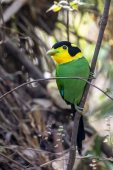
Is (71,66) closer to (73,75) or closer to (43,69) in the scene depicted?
(73,75)

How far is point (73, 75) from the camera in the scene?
1793 millimetres

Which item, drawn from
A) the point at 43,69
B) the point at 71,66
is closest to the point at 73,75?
the point at 71,66

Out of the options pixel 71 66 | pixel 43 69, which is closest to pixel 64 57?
pixel 71 66

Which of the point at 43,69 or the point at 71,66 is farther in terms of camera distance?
the point at 43,69

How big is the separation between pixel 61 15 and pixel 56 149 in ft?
5.73

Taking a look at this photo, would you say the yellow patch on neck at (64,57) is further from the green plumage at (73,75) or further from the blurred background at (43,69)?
the blurred background at (43,69)

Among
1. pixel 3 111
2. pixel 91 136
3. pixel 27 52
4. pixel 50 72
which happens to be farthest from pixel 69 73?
pixel 27 52

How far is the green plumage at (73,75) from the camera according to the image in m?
1.78

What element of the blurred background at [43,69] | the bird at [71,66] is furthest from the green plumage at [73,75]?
the blurred background at [43,69]

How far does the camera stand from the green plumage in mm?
1776

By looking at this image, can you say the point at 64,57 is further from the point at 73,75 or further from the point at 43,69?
the point at 43,69

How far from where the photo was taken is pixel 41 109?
8.20 ft

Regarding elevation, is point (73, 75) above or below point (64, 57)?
below

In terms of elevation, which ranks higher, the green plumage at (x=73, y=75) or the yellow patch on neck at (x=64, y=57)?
the yellow patch on neck at (x=64, y=57)
